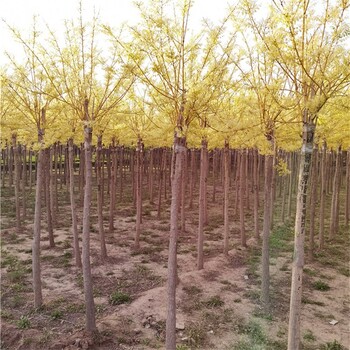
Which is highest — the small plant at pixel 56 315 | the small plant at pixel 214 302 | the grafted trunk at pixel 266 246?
the grafted trunk at pixel 266 246

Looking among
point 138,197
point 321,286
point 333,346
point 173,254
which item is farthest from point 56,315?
point 321,286

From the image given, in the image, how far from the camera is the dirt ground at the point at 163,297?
6297mm

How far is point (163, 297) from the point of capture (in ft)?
25.4

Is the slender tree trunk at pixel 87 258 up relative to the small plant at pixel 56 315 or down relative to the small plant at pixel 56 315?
up

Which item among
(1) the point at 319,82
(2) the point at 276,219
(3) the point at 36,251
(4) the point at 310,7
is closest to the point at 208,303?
(3) the point at 36,251

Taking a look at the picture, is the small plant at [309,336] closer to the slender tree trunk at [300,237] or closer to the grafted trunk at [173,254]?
the slender tree trunk at [300,237]

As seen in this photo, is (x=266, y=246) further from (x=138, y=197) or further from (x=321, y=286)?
(x=138, y=197)

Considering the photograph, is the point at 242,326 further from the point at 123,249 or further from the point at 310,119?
the point at 123,249

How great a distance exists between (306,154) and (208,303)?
421 centimetres

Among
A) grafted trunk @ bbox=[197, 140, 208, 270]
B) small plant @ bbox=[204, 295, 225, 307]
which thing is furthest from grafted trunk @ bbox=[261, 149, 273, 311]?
grafted trunk @ bbox=[197, 140, 208, 270]

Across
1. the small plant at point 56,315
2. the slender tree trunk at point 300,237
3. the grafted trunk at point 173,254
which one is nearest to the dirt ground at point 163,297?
the small plant at point 56,315

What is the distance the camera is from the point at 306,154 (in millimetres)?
4895

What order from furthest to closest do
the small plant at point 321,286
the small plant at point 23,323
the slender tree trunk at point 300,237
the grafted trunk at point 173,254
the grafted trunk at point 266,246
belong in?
the small plant at point 321,286, the grafted trunk at point 266,246, the small plant at point 23,323, the grafted trunk at point 173,254, the slender tree trunk at point 300,237

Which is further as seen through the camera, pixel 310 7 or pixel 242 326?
pixel 242 326
